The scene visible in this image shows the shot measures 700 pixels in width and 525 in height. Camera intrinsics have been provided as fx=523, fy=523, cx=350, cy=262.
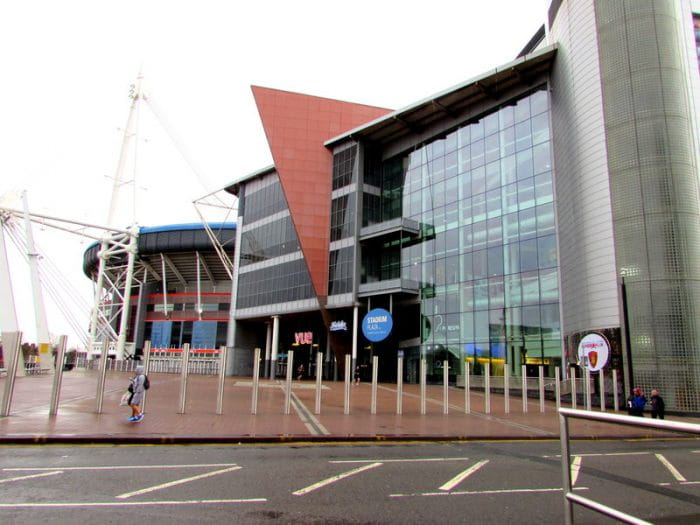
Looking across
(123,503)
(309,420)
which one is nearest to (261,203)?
(309,420)

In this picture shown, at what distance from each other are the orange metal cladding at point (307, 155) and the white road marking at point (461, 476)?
3410 centimetres

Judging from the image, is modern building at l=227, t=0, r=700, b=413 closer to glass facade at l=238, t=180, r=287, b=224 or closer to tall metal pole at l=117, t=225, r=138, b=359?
glass facade at l=238, t=180, r=287, b=224

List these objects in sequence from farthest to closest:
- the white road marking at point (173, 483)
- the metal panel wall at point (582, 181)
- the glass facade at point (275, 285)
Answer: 1. the glass facade at point (275, 285)
2. the metal panel wall at point (582, 181)
3. the white road marking at point (173, 483)

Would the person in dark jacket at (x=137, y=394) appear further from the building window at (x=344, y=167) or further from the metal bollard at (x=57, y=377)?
the building window at (x=344, y=167)

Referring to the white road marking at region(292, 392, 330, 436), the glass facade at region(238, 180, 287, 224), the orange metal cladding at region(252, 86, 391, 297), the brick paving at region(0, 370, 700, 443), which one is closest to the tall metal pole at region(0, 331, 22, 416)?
the brick paving at region(0, 370, 700, 443)

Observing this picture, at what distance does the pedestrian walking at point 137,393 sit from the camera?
1362 cm

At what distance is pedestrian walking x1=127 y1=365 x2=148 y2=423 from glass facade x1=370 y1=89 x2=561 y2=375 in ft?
74.8

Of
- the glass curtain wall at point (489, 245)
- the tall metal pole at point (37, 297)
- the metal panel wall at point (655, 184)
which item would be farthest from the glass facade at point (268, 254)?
the metal panel wall at point (655, 184)

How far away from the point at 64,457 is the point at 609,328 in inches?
882

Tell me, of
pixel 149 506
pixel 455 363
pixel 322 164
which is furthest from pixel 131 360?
pixel 149 506

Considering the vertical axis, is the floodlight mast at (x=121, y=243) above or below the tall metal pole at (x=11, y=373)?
above

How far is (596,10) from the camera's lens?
26531mm

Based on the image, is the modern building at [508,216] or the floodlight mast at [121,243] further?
the floodlight mast at [121,243]

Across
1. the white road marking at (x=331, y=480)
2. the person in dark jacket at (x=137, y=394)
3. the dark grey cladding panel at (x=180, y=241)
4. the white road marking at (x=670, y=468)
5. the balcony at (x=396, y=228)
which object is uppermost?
the dark grey cladding panel at (x=180, y=241)
